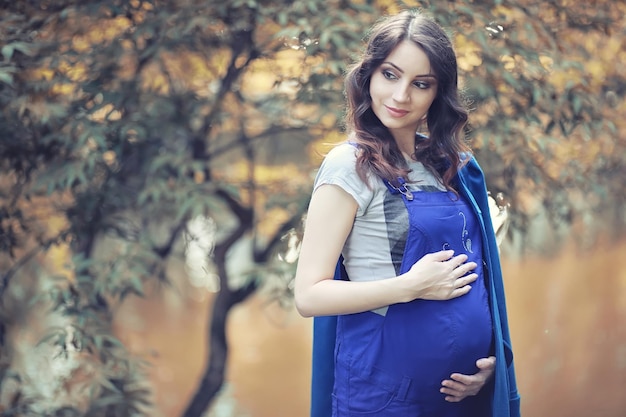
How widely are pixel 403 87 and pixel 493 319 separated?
0.60 metres

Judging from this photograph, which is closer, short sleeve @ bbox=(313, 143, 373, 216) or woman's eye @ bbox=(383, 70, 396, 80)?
short sleeve @ bbox=(313, 143, 373, 216)

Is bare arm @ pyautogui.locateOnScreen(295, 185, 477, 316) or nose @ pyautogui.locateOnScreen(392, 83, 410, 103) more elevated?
→ nose @ pyautogui.locateOnScreen(392, 83, 410, 103)

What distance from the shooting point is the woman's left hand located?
1681mm

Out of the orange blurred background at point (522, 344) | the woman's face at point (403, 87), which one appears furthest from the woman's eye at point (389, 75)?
the orange blurred background at point (522, 344)

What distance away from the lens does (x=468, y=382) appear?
1688 mm

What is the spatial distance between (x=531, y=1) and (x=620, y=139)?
1049 millimetres

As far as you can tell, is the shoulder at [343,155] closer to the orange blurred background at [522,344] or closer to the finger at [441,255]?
the finger at [441,255]

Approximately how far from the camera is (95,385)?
2.83 metres

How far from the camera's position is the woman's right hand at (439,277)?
1.58 metres

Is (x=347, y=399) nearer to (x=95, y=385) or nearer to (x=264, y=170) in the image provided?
(x=95, y=385)

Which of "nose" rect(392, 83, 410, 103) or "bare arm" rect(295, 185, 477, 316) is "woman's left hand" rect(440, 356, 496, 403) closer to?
"bare arm" rect(295, 185, 477, 316)

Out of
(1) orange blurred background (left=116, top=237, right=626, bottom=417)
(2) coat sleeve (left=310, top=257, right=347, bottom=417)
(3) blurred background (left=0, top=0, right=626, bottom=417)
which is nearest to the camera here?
(2) coat sleeve (left=310, top=257, right=347, bottom=417)

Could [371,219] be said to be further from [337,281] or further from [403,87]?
[403,87]

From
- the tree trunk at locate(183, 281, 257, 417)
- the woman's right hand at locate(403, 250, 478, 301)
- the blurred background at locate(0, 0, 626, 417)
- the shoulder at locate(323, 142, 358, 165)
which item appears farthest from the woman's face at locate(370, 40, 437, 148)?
the tree trunk at locate(183, 281, 257, 417)
